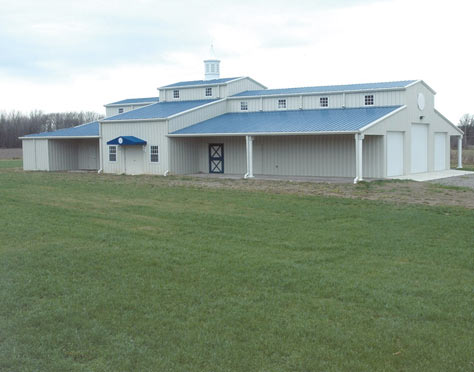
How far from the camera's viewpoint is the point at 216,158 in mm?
31547

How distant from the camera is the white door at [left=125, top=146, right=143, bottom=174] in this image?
3105 cm

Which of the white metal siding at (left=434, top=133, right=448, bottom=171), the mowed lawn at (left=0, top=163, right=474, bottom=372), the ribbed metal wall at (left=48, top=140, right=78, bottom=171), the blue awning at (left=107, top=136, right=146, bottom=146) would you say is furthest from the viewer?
the ribbed metal wall at (left=48, top=140, right=78, bottom=171)

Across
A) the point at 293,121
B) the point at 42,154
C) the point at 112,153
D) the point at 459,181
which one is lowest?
the point at 459,181

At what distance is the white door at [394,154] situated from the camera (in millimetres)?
26656

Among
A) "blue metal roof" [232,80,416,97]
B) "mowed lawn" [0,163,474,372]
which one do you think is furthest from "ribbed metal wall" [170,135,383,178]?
"mowed lawn" [0,163,474,372]

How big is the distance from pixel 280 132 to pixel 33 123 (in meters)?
87.3

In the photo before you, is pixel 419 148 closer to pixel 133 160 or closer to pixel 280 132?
pixel 280 132

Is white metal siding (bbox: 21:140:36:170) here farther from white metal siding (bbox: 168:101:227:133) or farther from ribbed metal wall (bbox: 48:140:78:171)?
white metal siding (bbox: 168:101:227:133)

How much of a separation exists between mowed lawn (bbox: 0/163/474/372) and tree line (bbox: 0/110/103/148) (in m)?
89.3

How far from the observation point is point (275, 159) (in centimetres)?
2939

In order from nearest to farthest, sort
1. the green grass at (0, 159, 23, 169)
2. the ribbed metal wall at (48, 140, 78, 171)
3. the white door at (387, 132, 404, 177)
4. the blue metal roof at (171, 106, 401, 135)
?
1. the blue metal roof at (171, 106, 401, 135)
2. the white door at (387, 132, 404, 177)
3. the ribbed metal wall at (48, 140, 78, 171)
4. the green grass at (0, 159, 23, 169)

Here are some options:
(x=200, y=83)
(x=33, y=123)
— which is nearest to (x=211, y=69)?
(x=200, y=83)

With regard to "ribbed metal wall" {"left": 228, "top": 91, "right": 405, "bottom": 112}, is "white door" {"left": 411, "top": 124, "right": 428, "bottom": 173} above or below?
below

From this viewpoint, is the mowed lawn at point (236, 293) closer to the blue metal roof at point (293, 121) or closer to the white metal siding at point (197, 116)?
the blue metal roof at point (293, 121)
